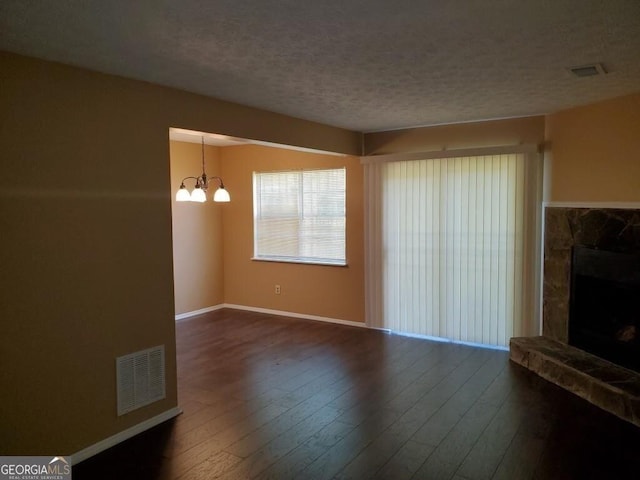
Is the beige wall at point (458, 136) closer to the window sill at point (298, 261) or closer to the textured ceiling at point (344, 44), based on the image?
the textured ceiling at point (344, 44)

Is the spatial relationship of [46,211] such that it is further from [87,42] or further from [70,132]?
[87,42]

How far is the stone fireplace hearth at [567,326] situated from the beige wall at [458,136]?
2.65 ft

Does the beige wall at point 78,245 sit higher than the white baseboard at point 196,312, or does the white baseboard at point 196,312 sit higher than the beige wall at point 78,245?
the beige wall at point 78,245

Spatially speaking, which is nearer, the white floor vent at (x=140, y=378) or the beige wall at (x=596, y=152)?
the white floor vent at (x=140, y=378)

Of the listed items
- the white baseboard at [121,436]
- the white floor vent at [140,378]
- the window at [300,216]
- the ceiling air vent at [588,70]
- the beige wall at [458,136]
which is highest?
the ceiling air vent at [588,70]

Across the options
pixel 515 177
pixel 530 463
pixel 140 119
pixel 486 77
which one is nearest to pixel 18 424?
pixel 140 119

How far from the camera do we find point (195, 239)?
6699mm

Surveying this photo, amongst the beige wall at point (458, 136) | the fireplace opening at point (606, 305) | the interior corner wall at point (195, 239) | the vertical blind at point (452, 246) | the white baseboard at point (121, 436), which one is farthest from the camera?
the interior corner wall at point (195, 239)

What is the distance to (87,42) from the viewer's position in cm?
247

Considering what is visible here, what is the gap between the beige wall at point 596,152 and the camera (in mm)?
3931

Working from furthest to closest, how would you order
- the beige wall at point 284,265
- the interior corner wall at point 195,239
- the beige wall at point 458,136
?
1. the interior corner wall at point 195,239
2. the beige wall at point 284,265
3. the beige wall at point 458,136

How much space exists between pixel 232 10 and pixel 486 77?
1908mm
